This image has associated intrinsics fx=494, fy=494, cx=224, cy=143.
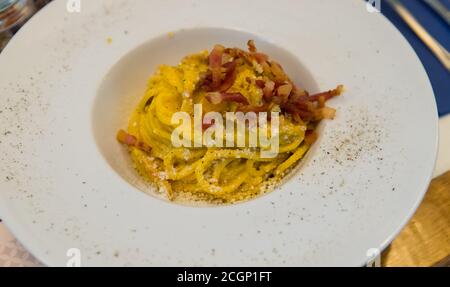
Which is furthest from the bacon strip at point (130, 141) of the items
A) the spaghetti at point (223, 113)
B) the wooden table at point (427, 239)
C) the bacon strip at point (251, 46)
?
the wooden table at point (427, 239)

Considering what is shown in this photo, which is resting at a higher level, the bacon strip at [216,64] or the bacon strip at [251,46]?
the bacon strip at [251,46]

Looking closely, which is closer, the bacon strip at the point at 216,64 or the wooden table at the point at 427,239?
the wooden table at the point at 427,239

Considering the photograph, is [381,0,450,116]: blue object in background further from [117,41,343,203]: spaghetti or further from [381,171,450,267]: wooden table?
[117,41,343,203]: spaghetti

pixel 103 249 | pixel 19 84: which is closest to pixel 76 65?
pixel 19 84

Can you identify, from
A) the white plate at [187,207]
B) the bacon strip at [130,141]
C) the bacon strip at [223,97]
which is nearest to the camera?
the white plate at [187,207]

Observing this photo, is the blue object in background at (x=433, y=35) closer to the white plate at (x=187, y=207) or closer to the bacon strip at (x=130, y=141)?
the white plate at (x=187, y=207)

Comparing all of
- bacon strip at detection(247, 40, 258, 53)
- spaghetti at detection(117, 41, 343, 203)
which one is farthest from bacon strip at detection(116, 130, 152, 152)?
bacon strip at detection(247, 40, 258, 53)
